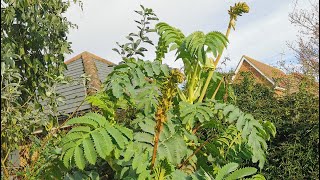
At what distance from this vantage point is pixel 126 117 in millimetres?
3689

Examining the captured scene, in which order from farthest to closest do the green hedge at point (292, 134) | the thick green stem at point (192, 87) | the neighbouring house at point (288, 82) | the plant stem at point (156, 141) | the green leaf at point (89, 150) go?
1. the neighbouring house at point (288, 82)
2. the green hedge at point (292, 134)
3. the thick green stem at point (192, 87)
4. the green leaf at point (89, 150)
5. the plant stem at point (156, 141)

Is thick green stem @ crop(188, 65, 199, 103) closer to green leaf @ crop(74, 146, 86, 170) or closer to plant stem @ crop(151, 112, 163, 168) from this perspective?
plant stem @ crop(151, 112, 163, 168)

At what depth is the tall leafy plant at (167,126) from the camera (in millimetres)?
2381

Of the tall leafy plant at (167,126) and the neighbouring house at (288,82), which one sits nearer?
the tall leafy plant at (167,126)

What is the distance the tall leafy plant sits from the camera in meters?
2.38

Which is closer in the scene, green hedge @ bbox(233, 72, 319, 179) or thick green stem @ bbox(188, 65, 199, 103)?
thick green stem @ bbox(188, 65, 199, 103)

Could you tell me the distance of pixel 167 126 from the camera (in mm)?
2559

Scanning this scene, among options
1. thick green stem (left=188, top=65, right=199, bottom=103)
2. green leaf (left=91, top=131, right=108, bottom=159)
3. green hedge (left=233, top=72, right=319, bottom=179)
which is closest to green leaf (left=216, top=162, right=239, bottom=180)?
green leaf (left=91, top=131, right=108, bottom=159)

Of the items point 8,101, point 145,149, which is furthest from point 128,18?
point 145,149

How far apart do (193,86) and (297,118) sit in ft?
6.48

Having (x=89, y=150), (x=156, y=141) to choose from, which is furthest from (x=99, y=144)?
(x=156, y=141)

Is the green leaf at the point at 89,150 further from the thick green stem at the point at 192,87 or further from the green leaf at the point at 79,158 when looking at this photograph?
the thick green stem at the point at 192,87

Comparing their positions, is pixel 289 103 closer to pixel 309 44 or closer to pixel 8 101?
pixel 309 44

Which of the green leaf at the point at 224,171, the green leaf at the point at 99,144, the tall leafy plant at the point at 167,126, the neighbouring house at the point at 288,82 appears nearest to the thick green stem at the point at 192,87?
the tall leafy plant at the point at 167,126
